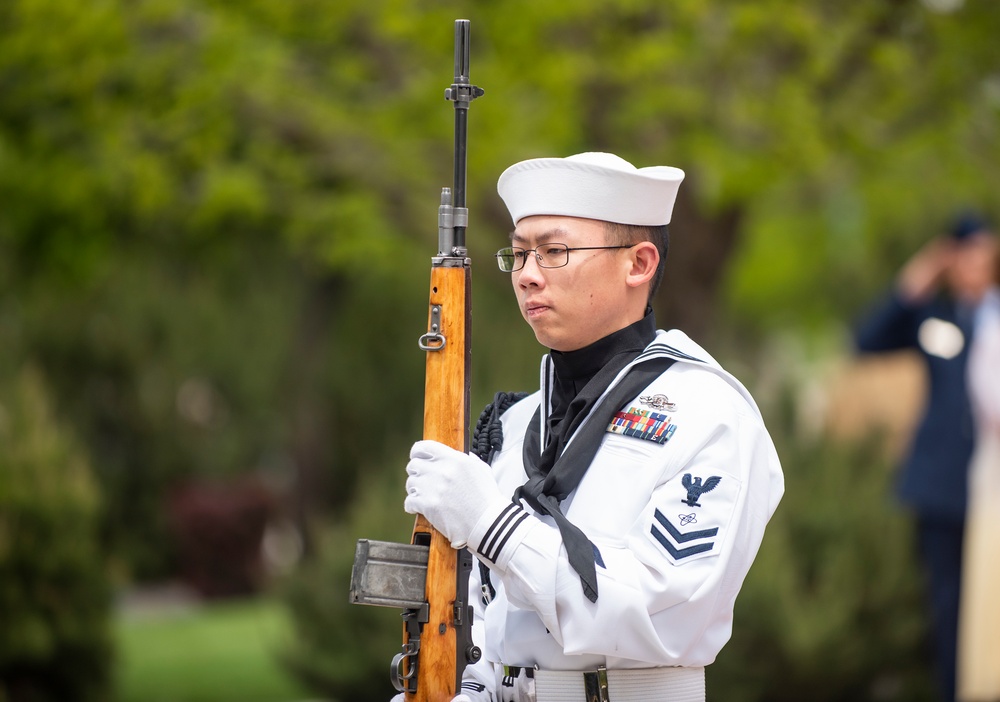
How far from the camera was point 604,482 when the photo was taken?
281cm

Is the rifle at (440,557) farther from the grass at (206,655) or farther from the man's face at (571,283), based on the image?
the grass at (206,655)

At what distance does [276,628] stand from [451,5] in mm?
5598

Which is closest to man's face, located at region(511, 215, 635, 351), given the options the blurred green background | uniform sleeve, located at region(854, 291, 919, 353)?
the blurred green background

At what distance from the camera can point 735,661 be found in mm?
6312

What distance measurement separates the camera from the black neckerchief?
282 cm

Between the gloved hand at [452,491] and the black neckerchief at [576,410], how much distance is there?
0.13 metres

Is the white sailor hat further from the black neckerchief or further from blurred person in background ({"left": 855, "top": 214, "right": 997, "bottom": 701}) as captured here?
blurred person in background ({"left": 855, "top": 214, "right": 997, "bottom": 701})

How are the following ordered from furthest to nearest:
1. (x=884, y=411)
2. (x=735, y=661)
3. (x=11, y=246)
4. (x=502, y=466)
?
(x=11, y=246), (x=884, y=411), (x=735, y=661), (x=502, y=466)

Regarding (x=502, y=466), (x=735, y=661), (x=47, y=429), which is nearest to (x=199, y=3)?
(x=47, y=429)

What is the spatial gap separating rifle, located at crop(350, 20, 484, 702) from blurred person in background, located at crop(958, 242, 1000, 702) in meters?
4.04

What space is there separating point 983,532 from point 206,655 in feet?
18.9

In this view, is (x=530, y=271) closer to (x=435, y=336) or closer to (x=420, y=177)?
(x=435, y=336)

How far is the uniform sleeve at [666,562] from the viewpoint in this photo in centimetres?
261

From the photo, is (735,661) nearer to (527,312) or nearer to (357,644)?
(357,644)
